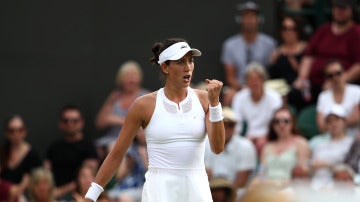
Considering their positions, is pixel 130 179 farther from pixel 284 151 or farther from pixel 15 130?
pixel 284 151

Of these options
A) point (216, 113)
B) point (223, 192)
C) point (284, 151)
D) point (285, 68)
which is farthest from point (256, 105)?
point (216, 113)

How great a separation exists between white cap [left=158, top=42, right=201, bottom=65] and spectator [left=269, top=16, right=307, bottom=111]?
604 centimetres

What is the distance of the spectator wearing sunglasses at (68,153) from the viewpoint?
12079mm

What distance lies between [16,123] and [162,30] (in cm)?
255

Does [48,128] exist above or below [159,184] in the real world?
below

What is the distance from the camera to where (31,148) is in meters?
12.3

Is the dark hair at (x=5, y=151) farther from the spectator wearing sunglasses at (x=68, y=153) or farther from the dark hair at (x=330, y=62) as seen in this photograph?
the dark hair at (x=330, y=62)

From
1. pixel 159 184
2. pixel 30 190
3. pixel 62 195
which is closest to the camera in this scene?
pixel 159 184

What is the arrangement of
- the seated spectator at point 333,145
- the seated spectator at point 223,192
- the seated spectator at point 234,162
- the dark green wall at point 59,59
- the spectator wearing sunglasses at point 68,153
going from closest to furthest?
the seated spectator at point 223,192, the seated spectator at point 333,145, the seated spectator at point 234,162, the spectator wearing sunglasses at point 68,153, the dark green wall at point 59,59

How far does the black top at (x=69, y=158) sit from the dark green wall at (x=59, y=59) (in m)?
0.91

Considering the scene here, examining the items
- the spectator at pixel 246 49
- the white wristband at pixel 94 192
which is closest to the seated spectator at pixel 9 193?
the spectator at pixel 246 49

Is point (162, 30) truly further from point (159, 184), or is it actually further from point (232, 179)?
point (159, 184)

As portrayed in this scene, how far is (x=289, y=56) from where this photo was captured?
500 inches

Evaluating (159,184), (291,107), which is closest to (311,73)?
(291,107)
